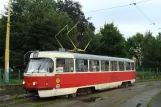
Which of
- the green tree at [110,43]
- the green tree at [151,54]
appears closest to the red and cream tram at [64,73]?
the green tree at [110,43]

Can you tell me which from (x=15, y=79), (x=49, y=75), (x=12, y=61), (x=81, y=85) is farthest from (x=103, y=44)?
(x=49, y=75)

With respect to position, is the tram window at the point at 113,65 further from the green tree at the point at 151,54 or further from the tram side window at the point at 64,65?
the green tree at the point at 151,54

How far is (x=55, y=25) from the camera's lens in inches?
1256

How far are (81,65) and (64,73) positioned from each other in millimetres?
2195

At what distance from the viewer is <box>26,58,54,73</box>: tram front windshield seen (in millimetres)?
16656

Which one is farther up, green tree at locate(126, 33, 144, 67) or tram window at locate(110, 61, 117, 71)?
green tree at locate(126, 33, 144, 67)

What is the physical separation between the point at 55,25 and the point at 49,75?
15.9 meters

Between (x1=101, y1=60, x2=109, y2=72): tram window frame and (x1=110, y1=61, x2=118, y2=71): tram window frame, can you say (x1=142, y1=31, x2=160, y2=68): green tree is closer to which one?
(x1=110, y1=61, x2=118, y2=71): tram window frame

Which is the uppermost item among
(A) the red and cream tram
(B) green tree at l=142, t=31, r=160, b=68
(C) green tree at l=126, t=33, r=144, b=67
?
(C) green tree at l=126, t=33, r=144, b=67

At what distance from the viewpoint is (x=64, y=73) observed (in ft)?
57.3

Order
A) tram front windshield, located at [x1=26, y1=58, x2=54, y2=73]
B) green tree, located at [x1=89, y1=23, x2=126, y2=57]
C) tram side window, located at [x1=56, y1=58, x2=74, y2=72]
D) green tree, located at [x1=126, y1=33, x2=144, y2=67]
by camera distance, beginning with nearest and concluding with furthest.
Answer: tram front windshield, located at [x1=26, y1=58, x2=54, y2=73] → tram side window, located at [x1=56, y1=58, x2=74, y2=72] → green tree, located at [x1=89, y1=23, x2=126, y2=57] → green tree, located at [x1=126, y1=33, x2=144, y2=67]

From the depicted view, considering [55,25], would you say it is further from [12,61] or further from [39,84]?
[39,84]

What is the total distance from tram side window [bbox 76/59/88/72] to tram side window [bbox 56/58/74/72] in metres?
0.66

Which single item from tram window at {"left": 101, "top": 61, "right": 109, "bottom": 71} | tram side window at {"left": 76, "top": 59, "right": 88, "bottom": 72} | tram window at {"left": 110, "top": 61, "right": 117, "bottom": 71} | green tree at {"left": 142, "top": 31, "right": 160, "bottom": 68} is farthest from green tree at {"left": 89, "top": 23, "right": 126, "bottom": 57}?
tram side window at {"left": 76, "top": 59, "right": 88, "bottom": 72}
